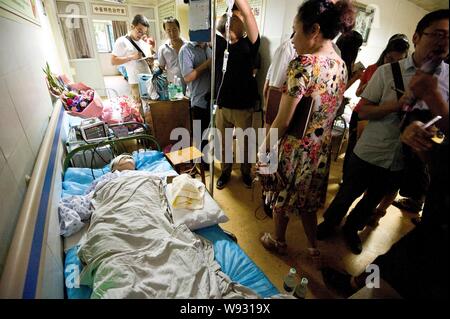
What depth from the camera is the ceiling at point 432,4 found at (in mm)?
432

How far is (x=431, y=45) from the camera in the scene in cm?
46

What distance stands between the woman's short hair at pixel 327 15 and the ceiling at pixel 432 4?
0.35 metres

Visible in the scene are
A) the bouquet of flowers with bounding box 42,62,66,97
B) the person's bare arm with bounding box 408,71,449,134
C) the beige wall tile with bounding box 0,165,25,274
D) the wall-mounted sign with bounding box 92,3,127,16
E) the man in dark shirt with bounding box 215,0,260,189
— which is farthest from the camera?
the wall-mounted sign with bounding box 92,3,127,16

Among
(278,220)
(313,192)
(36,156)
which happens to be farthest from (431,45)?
(36,156)

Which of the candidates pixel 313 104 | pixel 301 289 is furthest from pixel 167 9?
pixel 301 289

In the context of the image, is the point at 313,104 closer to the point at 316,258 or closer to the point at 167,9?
the point at 316,258

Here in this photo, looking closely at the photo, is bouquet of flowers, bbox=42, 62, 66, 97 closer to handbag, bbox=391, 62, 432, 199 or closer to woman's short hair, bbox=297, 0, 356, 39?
woman's short hair, bbox=297, 0, 356, 39

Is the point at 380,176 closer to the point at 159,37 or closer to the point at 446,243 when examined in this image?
the point at 446,243

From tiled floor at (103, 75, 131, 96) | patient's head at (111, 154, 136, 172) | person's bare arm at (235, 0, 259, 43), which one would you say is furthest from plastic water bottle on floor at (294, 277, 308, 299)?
tiled floor at (103, 75, 131, 96)

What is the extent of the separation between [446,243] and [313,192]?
804 mm

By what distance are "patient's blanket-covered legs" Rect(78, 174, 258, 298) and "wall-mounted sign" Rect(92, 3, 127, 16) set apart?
366 cm

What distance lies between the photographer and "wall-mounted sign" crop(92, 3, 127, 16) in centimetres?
357

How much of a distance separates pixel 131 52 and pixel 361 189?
297cm

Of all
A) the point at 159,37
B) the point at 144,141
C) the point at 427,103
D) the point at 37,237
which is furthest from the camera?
the point at 159,37
